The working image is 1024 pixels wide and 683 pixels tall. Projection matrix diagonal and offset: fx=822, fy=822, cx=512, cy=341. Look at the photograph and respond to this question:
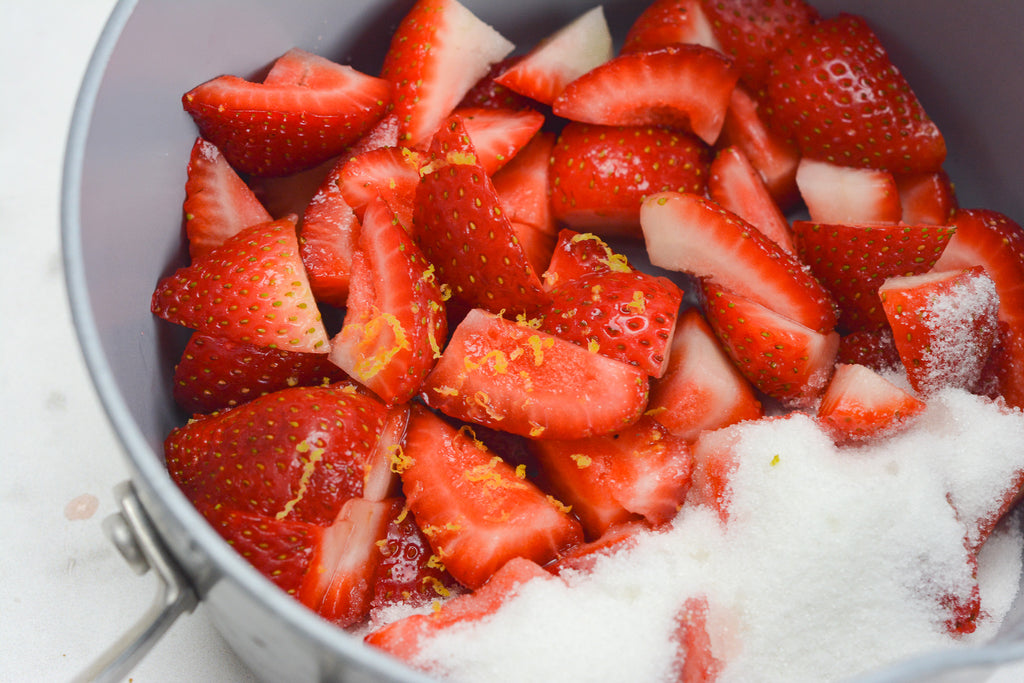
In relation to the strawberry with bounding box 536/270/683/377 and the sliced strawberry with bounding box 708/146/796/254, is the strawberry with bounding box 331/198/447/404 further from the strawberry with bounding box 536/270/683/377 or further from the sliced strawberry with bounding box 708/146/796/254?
the sliced strawberry with bounding box 708/146/796/254

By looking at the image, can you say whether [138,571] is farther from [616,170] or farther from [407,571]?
[616,170]

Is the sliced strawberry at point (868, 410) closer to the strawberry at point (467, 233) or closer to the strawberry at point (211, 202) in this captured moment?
the strawberry at point (467, 233)

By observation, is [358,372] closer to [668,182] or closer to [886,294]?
[668,182]

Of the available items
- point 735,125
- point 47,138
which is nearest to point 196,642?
point 47,138

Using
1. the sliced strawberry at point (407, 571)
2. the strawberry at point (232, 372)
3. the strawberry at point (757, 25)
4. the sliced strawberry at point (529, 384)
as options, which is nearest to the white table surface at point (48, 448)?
the strawberry at point (232, 372)

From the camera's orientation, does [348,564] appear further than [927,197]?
No

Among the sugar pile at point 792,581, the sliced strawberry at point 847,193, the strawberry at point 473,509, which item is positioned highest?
the sliced strawberry at point 847,193

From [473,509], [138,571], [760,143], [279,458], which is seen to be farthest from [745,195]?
[138,571]
